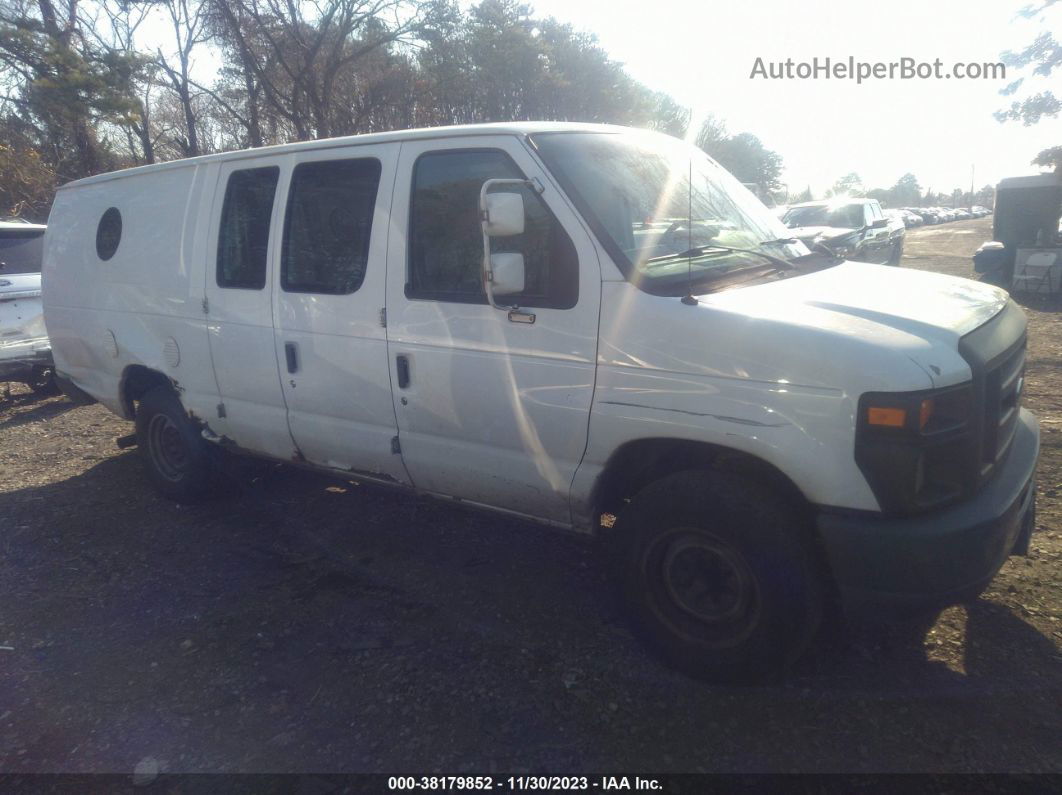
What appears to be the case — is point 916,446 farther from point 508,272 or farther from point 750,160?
point 750,160

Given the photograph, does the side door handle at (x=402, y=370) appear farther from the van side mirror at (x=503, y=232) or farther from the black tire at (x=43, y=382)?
the black tire at (x=43, y=382)


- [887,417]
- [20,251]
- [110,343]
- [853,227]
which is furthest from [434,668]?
[853,227]

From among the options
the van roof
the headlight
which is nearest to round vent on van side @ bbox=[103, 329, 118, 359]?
the van roof

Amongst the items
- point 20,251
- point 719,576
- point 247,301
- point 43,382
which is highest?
point 20,251

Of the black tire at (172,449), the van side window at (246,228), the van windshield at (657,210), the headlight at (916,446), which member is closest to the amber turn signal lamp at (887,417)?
the headlight at (916,446)

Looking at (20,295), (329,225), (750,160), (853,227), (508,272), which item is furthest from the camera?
(750,160)

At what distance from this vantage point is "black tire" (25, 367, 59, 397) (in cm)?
857

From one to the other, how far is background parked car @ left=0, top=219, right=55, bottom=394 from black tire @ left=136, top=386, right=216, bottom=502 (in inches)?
130

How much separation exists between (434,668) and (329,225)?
7.56ft

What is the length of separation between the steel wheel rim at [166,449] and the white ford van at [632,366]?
73 cm

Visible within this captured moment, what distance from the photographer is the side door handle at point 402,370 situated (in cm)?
379

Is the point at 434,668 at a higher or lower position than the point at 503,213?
lower

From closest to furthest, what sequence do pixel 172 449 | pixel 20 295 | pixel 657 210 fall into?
pixel 657 210 → pixel 172 449 → pixel 20 295

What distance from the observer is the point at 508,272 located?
126 inches
